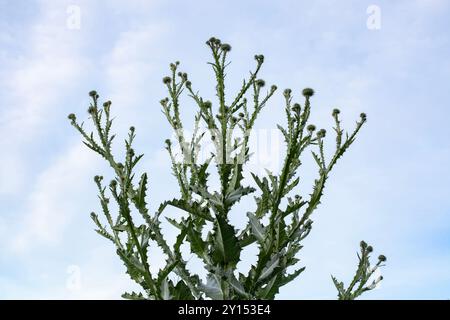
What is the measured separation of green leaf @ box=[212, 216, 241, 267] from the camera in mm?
4992

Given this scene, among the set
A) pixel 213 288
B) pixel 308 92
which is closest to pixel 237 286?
pixel 213 288

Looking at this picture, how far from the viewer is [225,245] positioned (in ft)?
16.5

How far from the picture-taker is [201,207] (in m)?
5.71

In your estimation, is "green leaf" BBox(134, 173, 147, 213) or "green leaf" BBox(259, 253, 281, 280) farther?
"green leaf" BBox(134, 173, 147, 213)

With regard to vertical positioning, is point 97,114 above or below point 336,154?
above

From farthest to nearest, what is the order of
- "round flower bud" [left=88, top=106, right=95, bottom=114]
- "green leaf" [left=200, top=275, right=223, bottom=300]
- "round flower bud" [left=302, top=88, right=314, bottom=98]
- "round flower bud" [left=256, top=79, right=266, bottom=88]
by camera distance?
"round flower bud" [left=256, top=79, right=266, bottom=88] → "round flower bud" [left=88, top=106, right=95, bottom=114] → "green leaf" [left=200, top=275, right=223, bottom=300] → "round flower bud" [left=302, top=88, right=314, bottom=98]

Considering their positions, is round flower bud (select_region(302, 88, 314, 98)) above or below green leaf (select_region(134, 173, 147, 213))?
above

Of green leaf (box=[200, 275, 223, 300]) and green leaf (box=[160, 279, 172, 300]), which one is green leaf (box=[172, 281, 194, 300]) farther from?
green leaf (box=[200, 275, 223, 300])

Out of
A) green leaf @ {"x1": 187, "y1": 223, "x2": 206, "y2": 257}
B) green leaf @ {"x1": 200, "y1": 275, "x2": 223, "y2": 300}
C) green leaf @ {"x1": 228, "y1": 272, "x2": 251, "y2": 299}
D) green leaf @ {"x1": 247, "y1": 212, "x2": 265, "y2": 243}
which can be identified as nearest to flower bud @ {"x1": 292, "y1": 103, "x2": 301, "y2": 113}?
green leaf @ {"x1": 247, "y1": 212, "x2": 265, "y2": 243}

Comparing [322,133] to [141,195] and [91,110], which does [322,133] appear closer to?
[141,195]

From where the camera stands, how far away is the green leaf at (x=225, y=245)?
499 centimetres
